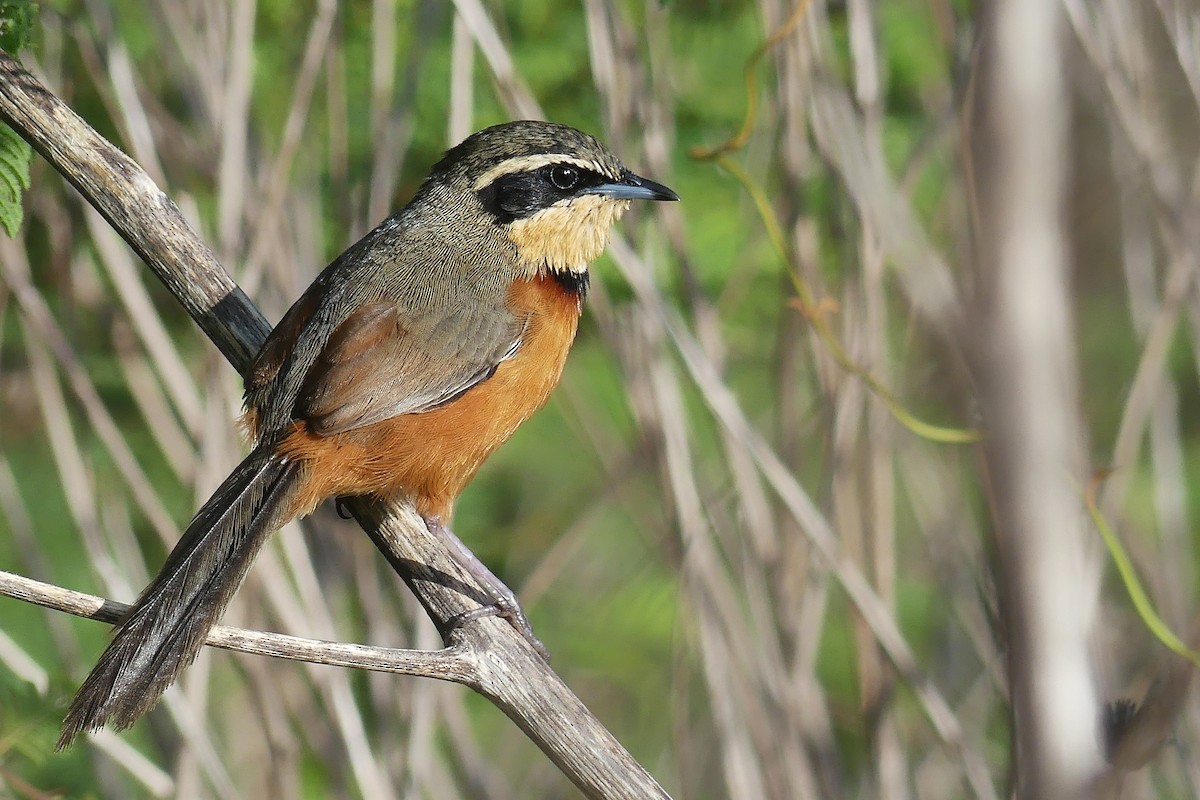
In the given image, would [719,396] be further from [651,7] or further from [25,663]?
[25,663]

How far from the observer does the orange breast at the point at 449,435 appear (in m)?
3.33

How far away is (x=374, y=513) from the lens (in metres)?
3.58

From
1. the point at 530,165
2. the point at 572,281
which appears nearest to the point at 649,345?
the point at 572,281

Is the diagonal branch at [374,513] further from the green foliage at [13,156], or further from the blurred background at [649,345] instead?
the blurred background at [649,345]

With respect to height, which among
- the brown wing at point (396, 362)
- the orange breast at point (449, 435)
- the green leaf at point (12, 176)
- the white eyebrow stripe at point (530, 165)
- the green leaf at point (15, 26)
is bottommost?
the orange breast at point (449, 435)

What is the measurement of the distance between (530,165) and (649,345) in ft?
2.19

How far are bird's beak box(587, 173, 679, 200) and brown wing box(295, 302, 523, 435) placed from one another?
460 millimetres

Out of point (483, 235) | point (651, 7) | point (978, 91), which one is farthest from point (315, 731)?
point (978, 91)

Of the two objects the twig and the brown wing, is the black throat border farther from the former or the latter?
the twig

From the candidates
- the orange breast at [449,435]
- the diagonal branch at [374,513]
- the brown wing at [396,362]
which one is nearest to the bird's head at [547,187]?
the orange breast at [449,435]

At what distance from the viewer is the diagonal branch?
266cm

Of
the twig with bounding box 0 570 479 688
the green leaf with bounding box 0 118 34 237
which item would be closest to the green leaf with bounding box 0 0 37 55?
the green leaf with bounding box 0 118 34 237

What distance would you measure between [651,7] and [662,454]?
1.41m

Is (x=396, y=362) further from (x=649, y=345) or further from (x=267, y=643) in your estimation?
(x=267, y=643)
